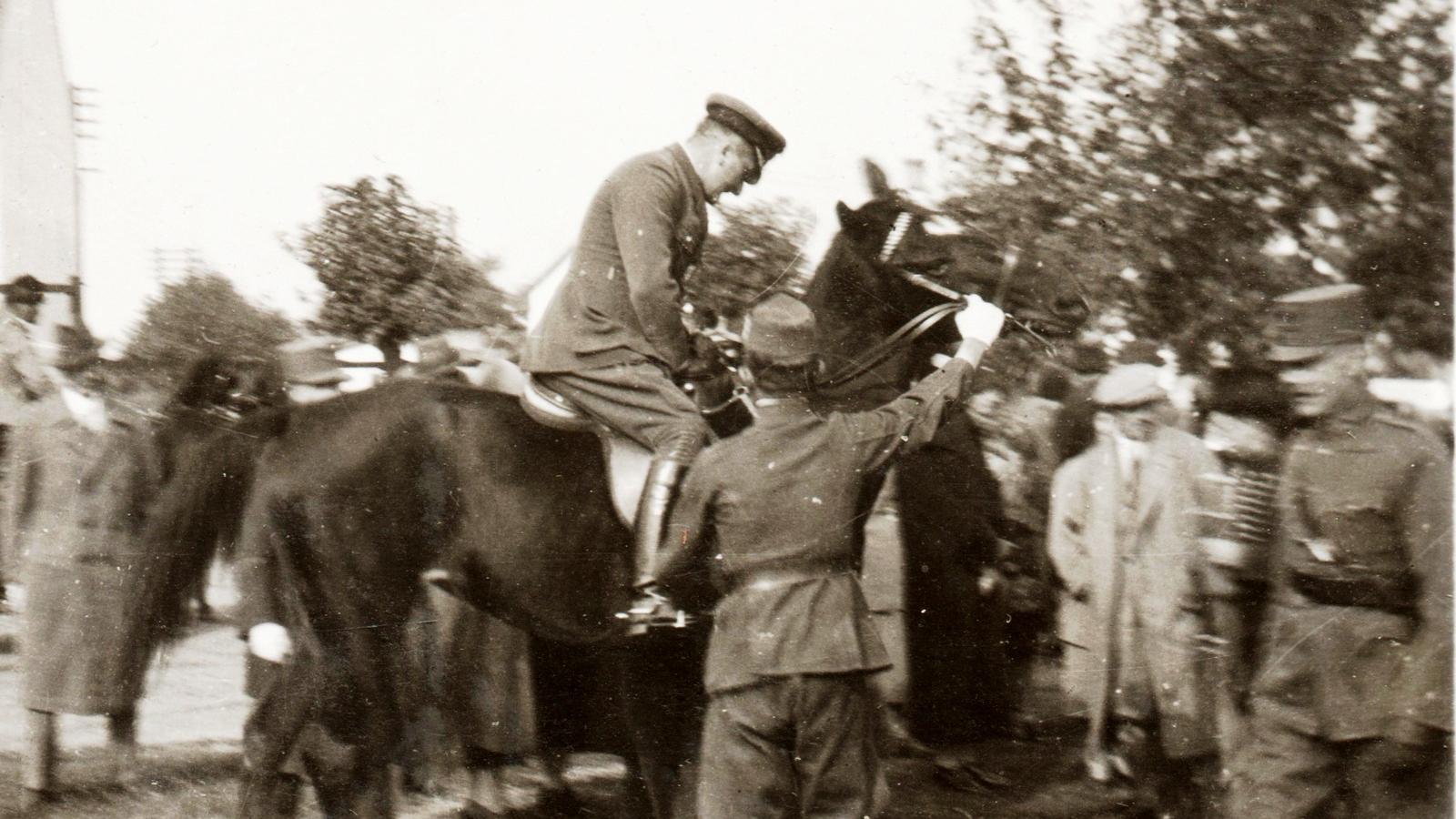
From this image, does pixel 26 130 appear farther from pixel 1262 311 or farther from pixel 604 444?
pixel 1262 311

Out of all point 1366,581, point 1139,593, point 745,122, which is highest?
point 745,122

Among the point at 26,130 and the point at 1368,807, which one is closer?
the point at 1368,807

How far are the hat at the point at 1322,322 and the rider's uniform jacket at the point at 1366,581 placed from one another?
198 millimetres

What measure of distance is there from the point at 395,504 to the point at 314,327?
1602mm

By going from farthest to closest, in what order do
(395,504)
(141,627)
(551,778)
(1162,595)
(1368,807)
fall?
(551,778), (141,627), (1162,595), (395,504), (1368,807)

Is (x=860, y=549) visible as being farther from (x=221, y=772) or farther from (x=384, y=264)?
(x=221, y=772)

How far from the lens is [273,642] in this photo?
422cm

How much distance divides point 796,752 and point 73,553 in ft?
10.8

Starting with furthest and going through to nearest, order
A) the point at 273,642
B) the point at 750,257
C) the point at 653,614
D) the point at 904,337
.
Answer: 1. the point at 750,257
2. the point at 904,337
3. the point at 273,642
4. the point at 653,614

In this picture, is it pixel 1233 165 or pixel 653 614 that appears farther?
pixel 1233 165

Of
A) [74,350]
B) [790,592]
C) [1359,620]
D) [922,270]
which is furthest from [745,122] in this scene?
[74,350]

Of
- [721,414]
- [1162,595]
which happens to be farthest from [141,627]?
[1162,595]

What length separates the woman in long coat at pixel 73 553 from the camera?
5.03 m

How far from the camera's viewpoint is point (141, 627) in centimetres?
502
